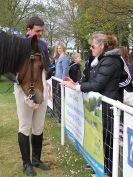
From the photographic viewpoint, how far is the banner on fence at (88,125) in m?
4.55

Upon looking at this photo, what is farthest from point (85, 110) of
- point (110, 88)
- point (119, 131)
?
point (119, 131)

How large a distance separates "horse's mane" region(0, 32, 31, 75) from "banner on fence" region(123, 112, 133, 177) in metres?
1.40

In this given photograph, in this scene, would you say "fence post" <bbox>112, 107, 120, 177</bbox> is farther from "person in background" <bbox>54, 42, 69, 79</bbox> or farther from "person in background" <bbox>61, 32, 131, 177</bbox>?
"person in background" <bbox>54, 42, 69, 79</bbox>

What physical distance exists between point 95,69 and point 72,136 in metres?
1.56

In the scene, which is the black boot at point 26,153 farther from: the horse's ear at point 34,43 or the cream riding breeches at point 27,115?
the horse's ear at point 34,43

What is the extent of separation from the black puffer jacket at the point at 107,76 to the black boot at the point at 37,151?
1.02m

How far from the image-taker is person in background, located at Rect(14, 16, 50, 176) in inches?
200

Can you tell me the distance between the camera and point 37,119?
5352 millimetres

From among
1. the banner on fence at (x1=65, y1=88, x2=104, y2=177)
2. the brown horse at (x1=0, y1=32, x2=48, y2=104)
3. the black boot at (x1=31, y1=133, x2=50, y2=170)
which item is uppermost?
the brown horse at (x1=0, y1=32, x2=48, y2=104)

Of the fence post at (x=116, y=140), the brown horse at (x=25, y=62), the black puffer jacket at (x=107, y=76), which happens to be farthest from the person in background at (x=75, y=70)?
the fence post at (x=116, y=140)

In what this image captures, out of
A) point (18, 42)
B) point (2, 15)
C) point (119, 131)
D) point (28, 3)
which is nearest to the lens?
point (119, 131)

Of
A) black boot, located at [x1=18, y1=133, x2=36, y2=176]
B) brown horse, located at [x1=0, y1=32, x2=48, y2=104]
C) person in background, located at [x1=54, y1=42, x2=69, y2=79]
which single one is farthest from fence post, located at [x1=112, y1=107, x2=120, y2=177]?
person in background, located at [x1=54, y1=42, x2=69, y2=79]

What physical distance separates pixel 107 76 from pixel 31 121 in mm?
1220

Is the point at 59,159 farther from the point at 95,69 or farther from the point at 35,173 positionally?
the point at 95,69
